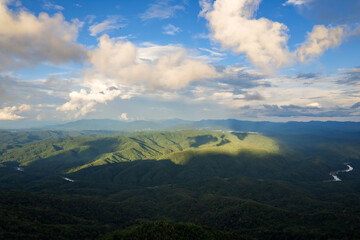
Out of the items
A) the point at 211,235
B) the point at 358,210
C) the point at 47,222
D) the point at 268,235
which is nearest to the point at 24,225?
the point at 47,222

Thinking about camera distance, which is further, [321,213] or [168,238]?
[321,213]

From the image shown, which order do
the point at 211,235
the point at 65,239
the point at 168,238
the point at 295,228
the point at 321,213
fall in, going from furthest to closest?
the point at 321,213 < the point at 295,228 < the point at 65,239 < the point at 211,235 < the point at 168,238

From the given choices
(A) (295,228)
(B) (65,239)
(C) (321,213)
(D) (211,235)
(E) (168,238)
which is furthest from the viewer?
(C) (321,213)

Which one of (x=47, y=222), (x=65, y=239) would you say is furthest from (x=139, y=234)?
(x=47, y=222)

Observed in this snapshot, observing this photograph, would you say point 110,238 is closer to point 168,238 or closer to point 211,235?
point 168,238

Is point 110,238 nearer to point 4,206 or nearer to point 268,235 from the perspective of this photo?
point 4,206

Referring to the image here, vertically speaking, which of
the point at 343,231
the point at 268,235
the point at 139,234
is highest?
the point at 139,234

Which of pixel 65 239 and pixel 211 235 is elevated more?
pixel 211 235

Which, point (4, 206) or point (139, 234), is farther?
point (4, 206)

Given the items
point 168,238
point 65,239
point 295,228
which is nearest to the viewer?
point 168,238
